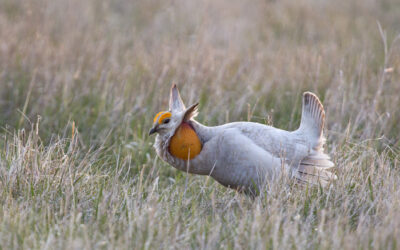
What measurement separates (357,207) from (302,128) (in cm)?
117

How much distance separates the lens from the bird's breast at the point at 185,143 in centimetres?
468

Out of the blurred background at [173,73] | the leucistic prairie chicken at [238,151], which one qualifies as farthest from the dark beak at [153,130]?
the blurred background at [173,73]

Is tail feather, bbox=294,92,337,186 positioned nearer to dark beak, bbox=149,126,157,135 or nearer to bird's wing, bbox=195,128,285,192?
bird's wing, bbox=195,128,285,192

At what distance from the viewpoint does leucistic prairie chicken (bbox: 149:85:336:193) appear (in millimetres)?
4566

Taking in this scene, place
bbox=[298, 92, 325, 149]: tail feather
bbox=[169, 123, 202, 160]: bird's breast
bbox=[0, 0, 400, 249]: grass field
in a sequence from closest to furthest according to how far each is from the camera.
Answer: bbox=[0, 0, 400, 249]: grass field, bbox=[169, 123, 202, 160]: bird's breast, bbox=[298, 92, 325, 149]: tail feather

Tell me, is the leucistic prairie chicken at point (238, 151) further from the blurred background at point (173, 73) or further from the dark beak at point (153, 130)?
the blurred background at point (173, 73)

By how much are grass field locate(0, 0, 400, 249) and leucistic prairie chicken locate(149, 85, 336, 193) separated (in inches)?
7.9

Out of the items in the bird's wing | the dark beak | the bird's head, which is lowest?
the bird's wing

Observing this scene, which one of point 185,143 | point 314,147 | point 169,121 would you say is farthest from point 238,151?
point 314,147

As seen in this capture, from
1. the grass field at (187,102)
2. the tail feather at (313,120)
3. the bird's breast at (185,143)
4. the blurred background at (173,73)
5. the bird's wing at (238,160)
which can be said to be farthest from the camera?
the blurred background at (173,73)

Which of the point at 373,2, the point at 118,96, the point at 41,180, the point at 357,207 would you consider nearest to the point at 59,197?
the point at 41,180

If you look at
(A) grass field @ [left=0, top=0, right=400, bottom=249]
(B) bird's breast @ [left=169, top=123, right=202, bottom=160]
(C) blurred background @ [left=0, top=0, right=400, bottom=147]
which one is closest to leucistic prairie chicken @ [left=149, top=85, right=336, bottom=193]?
(B) bird's breast @ [left=169, top=123, right=202, bottom=160]

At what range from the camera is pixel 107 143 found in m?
5.83

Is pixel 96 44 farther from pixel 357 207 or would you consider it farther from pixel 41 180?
pixel 357 207
